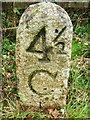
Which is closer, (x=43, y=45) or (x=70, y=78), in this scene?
(x=43, y=45)

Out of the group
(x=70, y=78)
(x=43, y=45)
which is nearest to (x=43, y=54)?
(x=43, y=45)

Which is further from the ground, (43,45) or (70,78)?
(43,45)

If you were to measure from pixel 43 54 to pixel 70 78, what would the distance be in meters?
1.00

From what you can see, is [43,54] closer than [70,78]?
Yes

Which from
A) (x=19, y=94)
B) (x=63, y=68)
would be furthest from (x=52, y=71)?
(x=19, y=94)

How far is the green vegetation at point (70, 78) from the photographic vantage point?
4426 millimetres

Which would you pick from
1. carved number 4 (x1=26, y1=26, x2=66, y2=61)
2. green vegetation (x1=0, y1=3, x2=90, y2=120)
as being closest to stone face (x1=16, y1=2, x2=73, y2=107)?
carved number 4 (x1=26, y1=26, x2=66, y2=61)

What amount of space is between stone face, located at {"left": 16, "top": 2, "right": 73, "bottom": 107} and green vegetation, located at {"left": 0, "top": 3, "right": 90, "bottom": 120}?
0.15 m

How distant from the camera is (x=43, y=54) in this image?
4.16 meters

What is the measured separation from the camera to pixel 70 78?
16.6ft

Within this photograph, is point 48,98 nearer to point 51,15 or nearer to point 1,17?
point 51,15

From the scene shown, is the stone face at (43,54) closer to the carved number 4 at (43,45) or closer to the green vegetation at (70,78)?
the carved number 4 at (43,45)

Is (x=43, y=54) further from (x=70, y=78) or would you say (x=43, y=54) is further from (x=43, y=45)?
(x=70, y=78)

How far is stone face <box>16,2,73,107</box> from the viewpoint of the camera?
404cm
